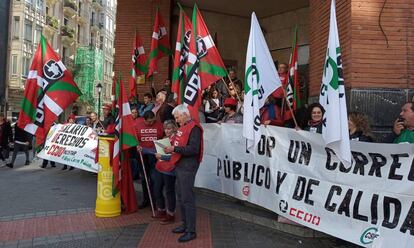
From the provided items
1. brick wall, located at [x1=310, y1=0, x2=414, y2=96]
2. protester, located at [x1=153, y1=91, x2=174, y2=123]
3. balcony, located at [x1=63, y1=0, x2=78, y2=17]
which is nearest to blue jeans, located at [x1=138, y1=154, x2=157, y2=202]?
protester, located at [x1=153, y1=91, x2=174, y2=123]

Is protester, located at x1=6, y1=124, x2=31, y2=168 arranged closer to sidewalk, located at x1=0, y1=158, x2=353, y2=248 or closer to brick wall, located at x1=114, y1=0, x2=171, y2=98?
brick wall, located at x1=114, y1=0, x2=171, y2=98

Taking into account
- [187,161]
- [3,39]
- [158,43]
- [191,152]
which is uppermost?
[3,39]

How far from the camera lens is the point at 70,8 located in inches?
2185

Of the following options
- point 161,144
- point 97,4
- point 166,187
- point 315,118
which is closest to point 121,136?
point 161,144

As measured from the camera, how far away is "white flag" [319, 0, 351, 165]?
4.77 m

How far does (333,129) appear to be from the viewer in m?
4.78

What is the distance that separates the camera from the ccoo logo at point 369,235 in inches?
186

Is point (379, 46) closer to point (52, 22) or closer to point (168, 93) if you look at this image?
point (168, 93)

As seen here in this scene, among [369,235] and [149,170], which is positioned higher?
[149,170]

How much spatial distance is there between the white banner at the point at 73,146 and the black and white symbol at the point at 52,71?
2759mm

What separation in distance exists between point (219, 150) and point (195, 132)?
1.96 metres

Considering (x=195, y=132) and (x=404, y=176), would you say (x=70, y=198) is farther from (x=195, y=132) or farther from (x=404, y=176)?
(x=404, y=176)

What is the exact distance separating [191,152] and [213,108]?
4.39 metres

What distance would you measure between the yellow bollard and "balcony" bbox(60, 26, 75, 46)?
51.0 m
